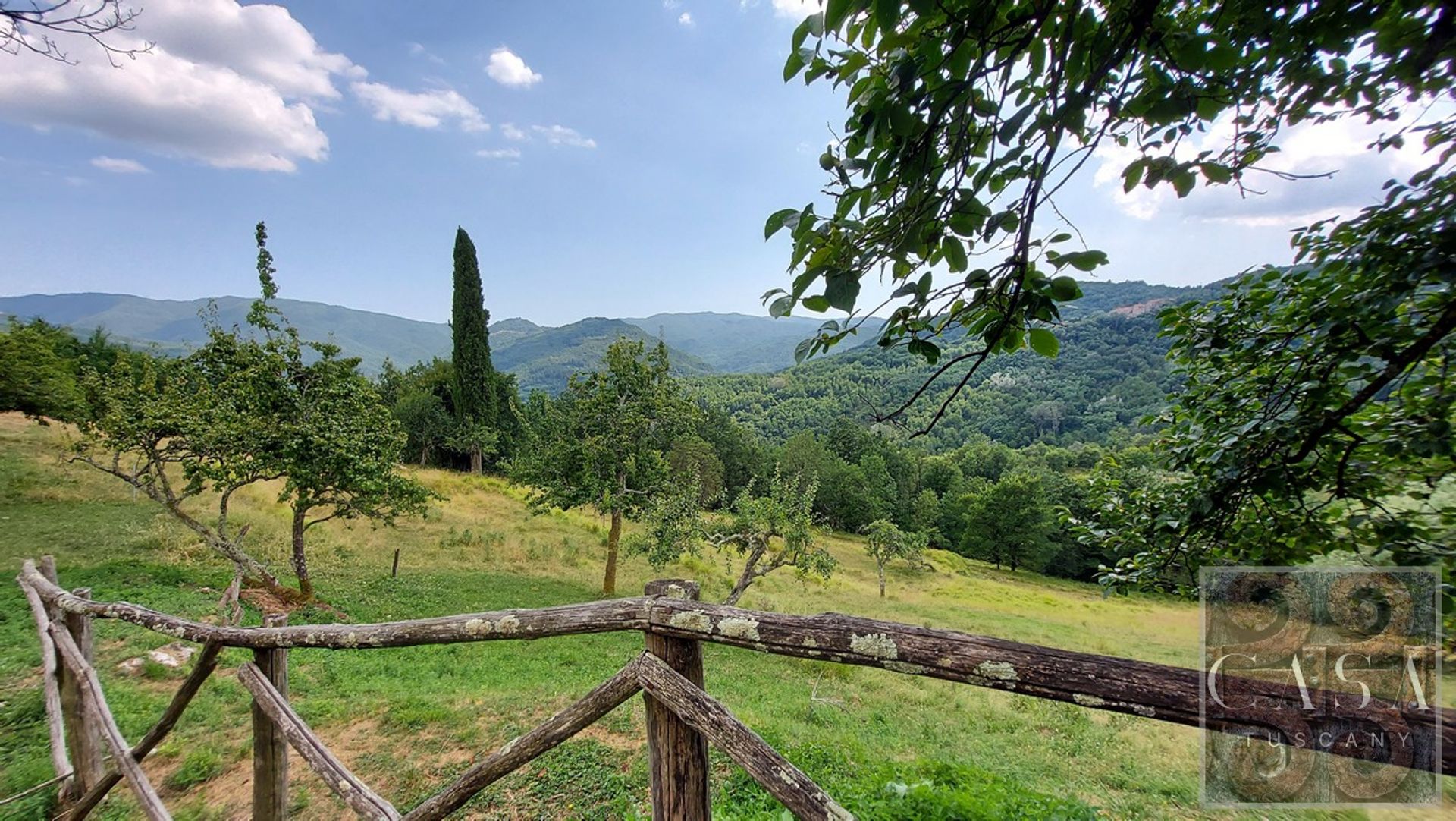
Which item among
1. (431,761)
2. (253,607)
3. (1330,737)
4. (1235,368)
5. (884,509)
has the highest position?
(1235,368)

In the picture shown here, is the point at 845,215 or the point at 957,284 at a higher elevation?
the point at 845,215

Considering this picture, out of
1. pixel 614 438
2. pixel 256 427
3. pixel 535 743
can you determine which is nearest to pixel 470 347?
pixel 614 438

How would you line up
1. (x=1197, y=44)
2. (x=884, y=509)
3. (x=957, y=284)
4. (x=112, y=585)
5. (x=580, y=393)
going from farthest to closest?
(x=884, y=509) → (x=580, y=393) → (x=112, y=585) → (x=957, y=284) → (x=1197, y=44)

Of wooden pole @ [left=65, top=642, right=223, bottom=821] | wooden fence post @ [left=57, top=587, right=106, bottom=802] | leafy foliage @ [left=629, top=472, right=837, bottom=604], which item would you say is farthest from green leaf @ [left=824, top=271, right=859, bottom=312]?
leafy foliage @ [left=629, top=472, right=837, bottom=604]

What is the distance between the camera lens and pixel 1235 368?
9.75 ft

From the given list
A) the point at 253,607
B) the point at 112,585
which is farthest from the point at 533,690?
the point at 112,585

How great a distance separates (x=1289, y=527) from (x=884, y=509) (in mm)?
46926

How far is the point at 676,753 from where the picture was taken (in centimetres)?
177

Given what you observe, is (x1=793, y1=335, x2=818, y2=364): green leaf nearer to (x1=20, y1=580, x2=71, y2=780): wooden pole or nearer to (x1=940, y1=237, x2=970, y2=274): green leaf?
(x1=940, y1=237, x2=970, y2=274): green leaf

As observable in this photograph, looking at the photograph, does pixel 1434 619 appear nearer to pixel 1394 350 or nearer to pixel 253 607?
pixel 1394 350

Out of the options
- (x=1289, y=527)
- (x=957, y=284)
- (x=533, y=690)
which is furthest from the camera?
(x=533, y=690)

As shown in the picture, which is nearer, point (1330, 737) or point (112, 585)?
point (1330, 737)

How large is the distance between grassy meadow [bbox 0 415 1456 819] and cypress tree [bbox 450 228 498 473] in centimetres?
1733

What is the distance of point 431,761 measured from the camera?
17.0ft
